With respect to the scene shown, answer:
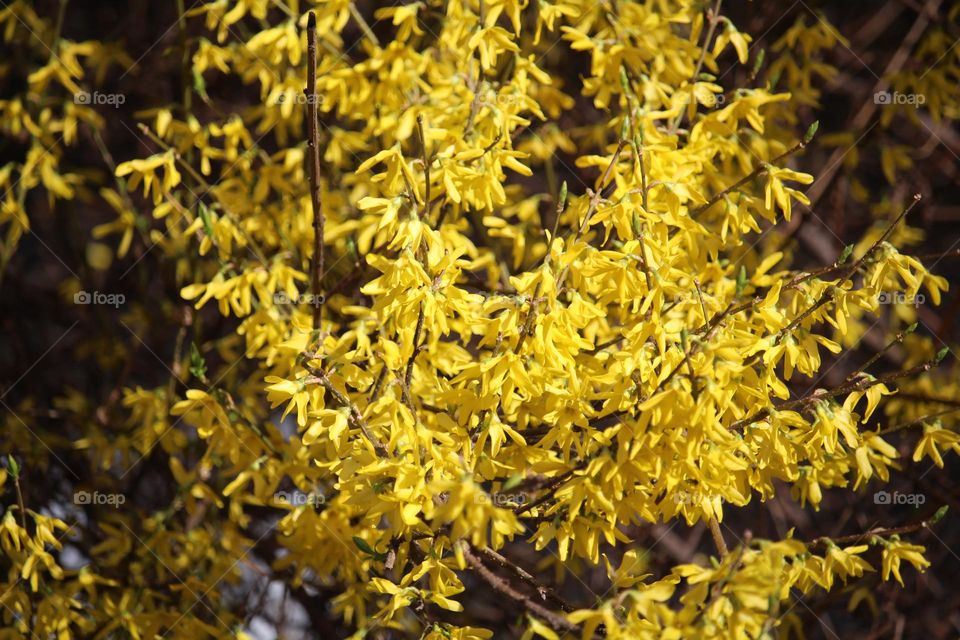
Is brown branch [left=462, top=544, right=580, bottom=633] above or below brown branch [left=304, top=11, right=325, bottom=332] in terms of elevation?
below

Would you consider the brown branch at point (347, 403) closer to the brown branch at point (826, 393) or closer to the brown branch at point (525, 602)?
the brown branch at point (525, 602)

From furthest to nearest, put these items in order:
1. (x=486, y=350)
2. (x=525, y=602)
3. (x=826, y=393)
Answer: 1. (x=486, y=350)
2. (x=525, y=602)
3. (x=826, y=393)

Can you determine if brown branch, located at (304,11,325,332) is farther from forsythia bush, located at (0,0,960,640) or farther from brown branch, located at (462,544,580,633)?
brown branch, located at (462,544,580,633)

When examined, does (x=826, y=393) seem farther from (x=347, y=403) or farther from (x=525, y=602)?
(x=347, y=403)

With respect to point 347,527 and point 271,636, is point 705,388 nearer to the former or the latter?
point 347,527

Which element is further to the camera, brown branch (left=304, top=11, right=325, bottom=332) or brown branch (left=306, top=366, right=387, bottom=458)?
brown branch (left=304, top=11, right=325, bottom=332)

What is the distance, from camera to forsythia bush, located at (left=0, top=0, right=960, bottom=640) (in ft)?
5.37

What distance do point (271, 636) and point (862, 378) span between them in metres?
2.63

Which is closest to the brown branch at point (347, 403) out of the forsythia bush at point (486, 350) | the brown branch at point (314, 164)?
the forsythia bush at point (486, 350)

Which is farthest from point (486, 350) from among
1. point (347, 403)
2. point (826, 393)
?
point (826, 393)

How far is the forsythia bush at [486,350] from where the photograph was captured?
1636 mm

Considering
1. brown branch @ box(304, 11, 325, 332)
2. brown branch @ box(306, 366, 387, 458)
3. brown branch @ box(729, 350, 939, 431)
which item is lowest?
brown branch @ box(729, 350, 939, 431)

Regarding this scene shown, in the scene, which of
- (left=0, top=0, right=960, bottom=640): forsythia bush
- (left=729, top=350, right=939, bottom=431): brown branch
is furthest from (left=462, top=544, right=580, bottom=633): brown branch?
(left=729, top=350, right=939, bottom=431): brown branch

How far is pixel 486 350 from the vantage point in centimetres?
224
